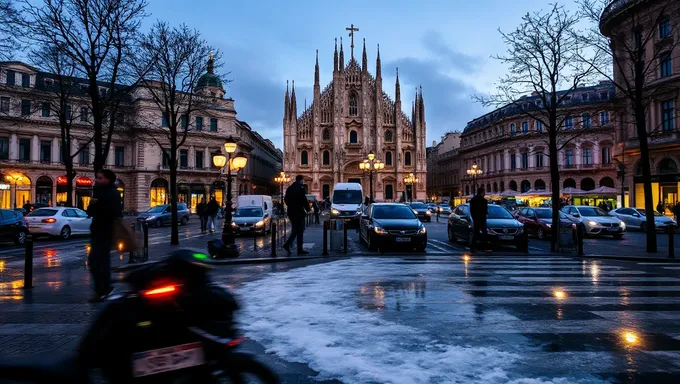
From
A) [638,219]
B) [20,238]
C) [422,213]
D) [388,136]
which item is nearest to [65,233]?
[20,238]

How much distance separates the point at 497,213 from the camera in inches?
634

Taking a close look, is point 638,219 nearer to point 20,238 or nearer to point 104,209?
point 104,209

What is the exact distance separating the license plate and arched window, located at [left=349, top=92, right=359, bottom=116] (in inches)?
3086

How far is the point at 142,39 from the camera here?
1814 centimetres

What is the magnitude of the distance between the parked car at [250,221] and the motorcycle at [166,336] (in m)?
17.5

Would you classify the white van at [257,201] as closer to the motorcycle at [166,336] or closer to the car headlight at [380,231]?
the car headlight at [380,231]

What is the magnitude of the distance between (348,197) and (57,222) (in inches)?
652

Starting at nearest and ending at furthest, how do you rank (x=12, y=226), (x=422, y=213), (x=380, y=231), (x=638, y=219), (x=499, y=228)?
1. (x=380, y=231)
2. (x=499, y=228)
3. (x=12, y=226)
4. (x=638, y=219)
5. (x=422, y=213)

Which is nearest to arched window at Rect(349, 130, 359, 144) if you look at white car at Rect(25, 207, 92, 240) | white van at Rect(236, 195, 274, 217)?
white van at Rect(236, 195, 274, 217)

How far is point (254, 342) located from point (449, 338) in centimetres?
208

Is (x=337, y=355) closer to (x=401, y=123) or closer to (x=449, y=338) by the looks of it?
(x=449, y=338)

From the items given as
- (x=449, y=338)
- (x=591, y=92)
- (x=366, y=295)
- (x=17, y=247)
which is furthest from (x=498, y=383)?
(x=591, y=92)

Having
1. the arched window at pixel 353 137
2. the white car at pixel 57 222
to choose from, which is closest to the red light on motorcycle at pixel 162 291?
the white car at pixel 57 222

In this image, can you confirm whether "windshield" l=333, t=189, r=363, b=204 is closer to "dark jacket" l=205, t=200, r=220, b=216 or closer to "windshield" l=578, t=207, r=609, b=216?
"dark jacket" l=205, t=200, r=220, b=216
